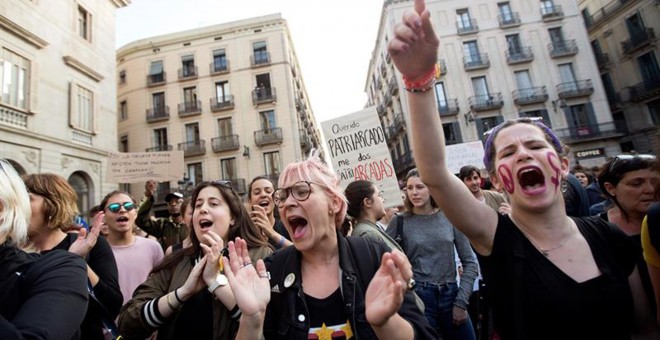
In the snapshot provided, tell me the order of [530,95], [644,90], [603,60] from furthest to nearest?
[603,60]
[530,95]
[644,90]

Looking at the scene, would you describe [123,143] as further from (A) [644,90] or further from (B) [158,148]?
(A) [644,90]

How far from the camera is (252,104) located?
25844 mm

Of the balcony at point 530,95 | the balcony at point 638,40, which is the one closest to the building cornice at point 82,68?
the balcony at point 530,95

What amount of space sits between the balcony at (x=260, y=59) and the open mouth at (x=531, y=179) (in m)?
26.6

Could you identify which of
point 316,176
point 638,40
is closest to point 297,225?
point 316,176

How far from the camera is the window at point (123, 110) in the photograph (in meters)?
27.3

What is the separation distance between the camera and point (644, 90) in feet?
81.3

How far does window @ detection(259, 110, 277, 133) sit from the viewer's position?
25641 millimetres

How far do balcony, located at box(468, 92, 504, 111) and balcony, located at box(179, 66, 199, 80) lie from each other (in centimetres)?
2115

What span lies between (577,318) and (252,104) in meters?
26.0

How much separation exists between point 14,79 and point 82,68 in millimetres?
2859

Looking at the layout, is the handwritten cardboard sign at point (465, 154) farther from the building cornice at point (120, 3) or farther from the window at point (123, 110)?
the window at point (123, 110)

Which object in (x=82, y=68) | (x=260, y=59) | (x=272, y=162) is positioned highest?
(x=260, y=59)

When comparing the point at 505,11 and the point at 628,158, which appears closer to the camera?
the point at 628,158
